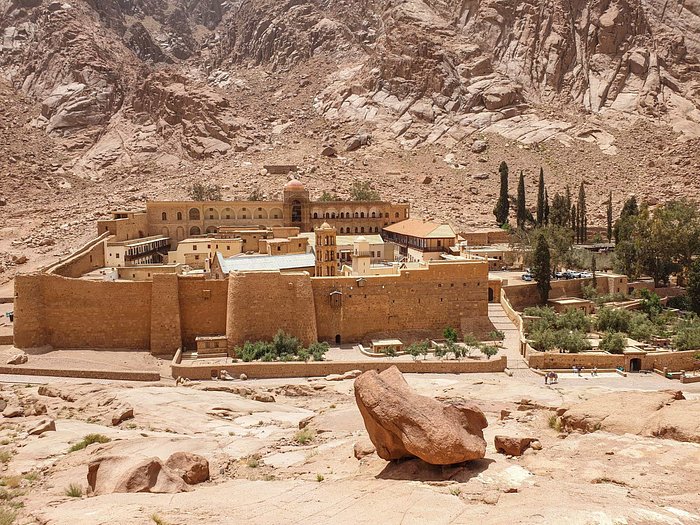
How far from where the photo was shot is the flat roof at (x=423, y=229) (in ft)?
119

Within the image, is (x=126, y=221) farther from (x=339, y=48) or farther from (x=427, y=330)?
(x=339, y=48)

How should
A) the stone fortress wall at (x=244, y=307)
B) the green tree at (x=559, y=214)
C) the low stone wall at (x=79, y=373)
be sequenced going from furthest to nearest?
the green tree at (x=559, y=214), the stone fortress wall at (x=244, y=307), the low stone wall at (x=79, y=373)

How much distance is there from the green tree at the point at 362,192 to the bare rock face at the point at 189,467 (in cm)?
3947

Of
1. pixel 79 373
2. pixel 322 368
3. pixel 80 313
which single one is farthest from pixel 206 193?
pixel 322 368

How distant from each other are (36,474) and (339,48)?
84237mm

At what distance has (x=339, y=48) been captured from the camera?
8881 cm

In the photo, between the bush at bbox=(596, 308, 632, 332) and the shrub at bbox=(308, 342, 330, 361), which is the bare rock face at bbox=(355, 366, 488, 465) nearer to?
the shrub at bbox=(308, 342, 330, 361)

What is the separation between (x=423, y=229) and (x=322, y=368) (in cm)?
1659

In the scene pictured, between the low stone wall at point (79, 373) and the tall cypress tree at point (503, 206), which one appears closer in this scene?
the low stone wall at point (79, 373)

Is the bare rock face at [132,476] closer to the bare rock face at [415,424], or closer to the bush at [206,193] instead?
the bare rock face at [415,424]

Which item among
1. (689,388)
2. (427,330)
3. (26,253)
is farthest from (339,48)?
(689,388)

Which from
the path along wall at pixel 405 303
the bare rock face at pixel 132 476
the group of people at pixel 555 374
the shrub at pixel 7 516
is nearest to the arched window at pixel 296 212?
the path along wall at pixel 405 303

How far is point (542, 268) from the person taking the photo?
105 feet

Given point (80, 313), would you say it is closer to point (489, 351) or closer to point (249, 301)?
point (249, 301)
